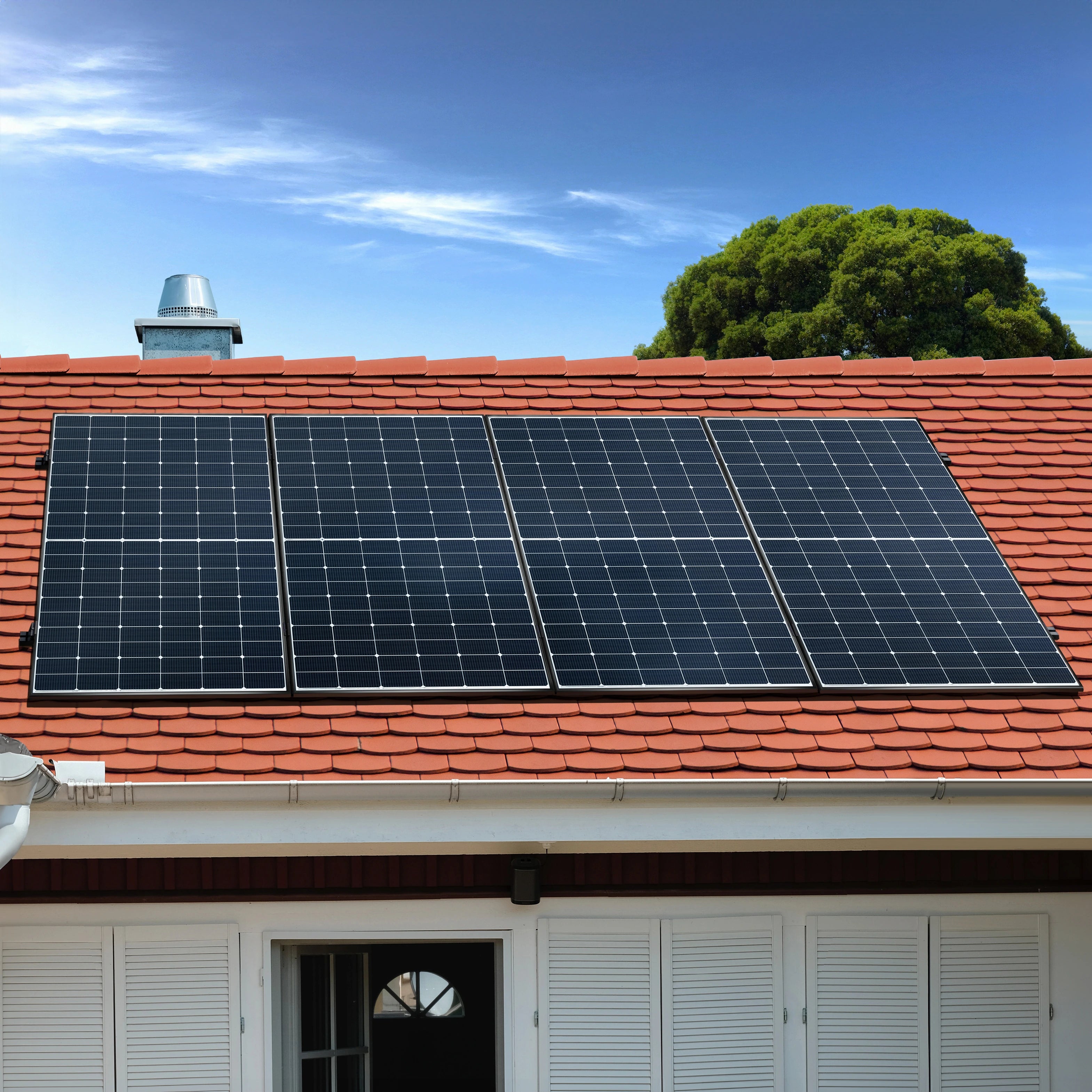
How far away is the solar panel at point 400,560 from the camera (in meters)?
7.94

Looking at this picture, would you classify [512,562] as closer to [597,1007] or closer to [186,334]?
[597,1007]

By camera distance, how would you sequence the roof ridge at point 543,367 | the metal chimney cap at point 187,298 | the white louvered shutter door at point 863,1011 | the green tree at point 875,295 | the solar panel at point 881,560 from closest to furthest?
the white louvered shutter door at point 863,1011
the solar panel at point 881,560
the roof ridge at point 543,367
the metal chimney cap at point 187,298
the green tree at point 875,295

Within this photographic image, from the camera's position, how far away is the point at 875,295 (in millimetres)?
35125

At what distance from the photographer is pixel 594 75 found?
182ft

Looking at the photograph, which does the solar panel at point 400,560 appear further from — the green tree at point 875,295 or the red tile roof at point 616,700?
the green tree at point 875,295

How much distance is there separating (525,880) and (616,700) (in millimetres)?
1256

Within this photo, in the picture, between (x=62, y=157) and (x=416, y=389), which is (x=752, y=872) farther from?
(x=62, y=157)

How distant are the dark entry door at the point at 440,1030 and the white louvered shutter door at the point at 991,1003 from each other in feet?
19.7

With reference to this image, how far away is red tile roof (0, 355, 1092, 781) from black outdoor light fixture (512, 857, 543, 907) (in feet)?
2.51

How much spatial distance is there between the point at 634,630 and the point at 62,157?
43.3 metres

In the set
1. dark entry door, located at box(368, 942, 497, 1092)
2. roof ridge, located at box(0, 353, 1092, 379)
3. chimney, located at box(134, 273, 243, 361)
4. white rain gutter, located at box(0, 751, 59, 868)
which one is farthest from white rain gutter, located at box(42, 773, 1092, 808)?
chimney, located at box(134, 273, 243, 361)

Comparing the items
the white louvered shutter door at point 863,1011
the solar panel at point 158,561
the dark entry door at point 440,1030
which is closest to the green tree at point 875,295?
the dark entry door at point 440,1030

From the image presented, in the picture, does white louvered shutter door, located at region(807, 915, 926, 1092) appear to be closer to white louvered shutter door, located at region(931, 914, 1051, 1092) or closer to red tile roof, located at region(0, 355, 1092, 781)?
white louvered shutter door, located at region(931, 914, 1051, 1092)

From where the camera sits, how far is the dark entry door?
13.9 metres
